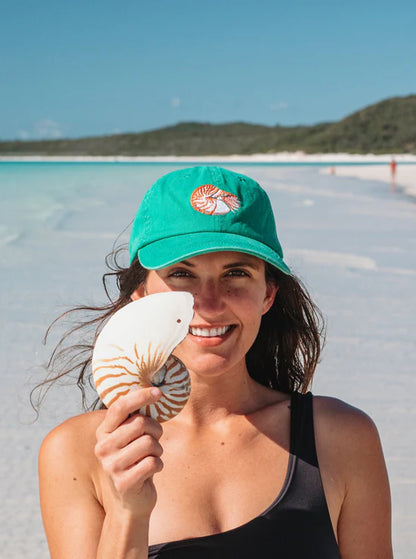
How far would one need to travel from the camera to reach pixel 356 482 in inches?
77.0

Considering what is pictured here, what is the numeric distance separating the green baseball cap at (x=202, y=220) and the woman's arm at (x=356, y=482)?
17.0 inches

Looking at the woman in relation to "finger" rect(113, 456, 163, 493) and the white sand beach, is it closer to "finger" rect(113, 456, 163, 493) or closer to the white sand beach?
"finger" rect(113, 456, 163, 493)

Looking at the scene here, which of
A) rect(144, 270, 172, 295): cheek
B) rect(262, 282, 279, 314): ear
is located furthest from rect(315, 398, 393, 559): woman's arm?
rect(144, 270, 172, 295): cheek

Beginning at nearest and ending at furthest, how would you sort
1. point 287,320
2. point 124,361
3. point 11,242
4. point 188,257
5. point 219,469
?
1. point 124,361
2. point 188,257
3. point 219,469
4. point 287,320
5. point 11,242

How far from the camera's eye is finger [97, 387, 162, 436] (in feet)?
4.66

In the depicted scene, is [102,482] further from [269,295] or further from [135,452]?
[269,295]

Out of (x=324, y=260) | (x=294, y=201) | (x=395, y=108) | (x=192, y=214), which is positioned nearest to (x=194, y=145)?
(x=395, y=108)

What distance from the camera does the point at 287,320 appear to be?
2.43 metres

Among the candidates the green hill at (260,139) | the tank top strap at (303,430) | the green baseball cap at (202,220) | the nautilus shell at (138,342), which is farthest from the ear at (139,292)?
the green hill at (260,139)

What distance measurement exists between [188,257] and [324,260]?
8.64m

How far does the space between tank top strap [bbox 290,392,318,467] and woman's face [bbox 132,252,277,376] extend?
261mm

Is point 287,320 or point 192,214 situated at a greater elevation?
point 192,214

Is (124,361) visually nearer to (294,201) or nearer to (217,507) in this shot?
(217,507)

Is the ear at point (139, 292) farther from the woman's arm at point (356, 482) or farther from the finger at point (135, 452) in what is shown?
the finger at point (135, 452)
